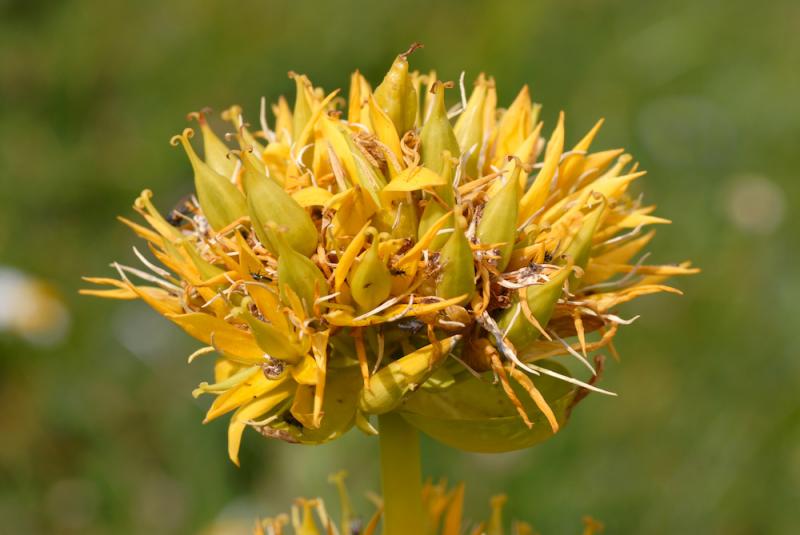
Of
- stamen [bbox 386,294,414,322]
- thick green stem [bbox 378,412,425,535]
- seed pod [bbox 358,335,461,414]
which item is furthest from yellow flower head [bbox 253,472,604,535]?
stamen [bbox 386,294,414,322]

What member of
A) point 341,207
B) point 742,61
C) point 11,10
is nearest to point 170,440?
point 341,207

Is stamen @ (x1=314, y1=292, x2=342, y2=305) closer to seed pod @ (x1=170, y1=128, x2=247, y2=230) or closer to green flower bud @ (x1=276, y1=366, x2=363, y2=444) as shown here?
green flower bud @ (x1=276, y1=366, x2=363, y2=444)

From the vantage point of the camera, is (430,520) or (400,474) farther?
(430,520)

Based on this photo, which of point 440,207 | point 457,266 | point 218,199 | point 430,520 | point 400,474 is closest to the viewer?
point 457,266

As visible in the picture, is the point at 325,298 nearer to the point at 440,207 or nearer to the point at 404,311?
the point at 404,311

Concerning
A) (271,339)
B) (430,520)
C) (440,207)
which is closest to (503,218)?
(440,207)

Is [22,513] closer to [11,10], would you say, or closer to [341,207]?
[341,207]
